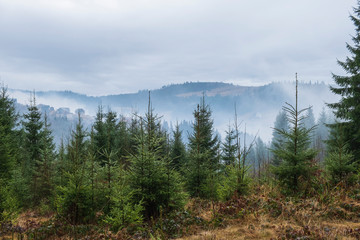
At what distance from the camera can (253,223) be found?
565 centimetres

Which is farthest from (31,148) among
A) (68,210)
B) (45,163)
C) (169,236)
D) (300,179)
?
(300,179)

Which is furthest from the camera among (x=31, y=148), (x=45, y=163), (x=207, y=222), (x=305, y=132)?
(x=31, y=148)

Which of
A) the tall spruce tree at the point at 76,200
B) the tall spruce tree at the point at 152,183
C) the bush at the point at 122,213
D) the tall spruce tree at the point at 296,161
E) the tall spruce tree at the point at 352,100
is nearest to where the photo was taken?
the bush at the point at 122,213

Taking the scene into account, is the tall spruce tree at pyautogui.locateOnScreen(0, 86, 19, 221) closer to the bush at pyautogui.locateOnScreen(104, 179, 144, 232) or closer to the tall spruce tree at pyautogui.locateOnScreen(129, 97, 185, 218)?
the bush at pyautogui.locateOnScreen(104, 179, 144, 232)

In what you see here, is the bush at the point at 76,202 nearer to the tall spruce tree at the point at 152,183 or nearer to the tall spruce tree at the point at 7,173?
the tall spruce tree at the point at 152,183

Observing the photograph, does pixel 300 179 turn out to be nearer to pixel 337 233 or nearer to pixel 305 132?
pixel 305 132

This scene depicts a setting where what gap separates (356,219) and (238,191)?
3144 millimetres

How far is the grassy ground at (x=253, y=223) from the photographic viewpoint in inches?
197

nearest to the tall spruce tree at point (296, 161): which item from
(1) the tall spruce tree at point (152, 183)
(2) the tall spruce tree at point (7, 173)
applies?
(1) the tall spruce tree at point (152, 183)

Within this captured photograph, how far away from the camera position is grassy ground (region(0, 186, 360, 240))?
4992mm

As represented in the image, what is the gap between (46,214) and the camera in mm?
10484

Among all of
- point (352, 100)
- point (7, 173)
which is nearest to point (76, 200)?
point (7, 173)

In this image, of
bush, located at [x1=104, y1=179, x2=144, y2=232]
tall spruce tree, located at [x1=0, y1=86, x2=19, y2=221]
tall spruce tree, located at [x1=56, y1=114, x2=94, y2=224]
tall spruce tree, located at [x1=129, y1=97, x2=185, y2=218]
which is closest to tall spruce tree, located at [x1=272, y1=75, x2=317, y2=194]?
tall spruce tree, located at [x1=129, y1=97, x2=185, y2=218]

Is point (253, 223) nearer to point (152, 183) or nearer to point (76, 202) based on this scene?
point (152, 183)
